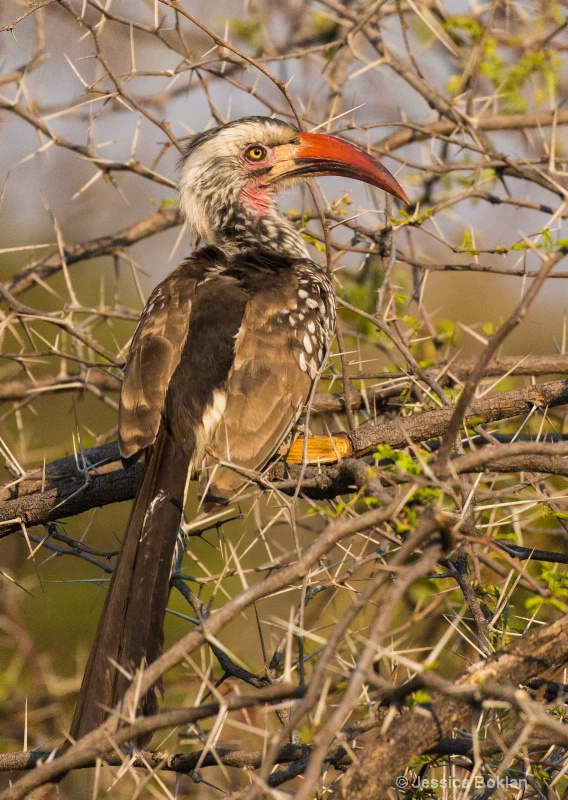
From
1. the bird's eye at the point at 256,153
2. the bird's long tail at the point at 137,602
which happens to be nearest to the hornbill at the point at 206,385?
the bird's long tail at the point at 137,602

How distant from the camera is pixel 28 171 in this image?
29.8ft

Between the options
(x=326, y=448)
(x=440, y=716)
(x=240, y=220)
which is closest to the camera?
(x=440, y=716)

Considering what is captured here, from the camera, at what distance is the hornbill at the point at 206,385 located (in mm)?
2893

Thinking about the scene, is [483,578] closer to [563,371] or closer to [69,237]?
[563,371]

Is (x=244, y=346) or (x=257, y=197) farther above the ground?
(x=257, y=197)

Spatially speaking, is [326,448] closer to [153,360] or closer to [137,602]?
[153,360]

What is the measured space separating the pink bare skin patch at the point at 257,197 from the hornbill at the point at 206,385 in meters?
0.25

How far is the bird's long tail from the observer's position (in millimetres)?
2721

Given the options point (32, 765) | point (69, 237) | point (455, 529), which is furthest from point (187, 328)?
point (69, 237)

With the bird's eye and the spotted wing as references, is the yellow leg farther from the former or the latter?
the bird's eye

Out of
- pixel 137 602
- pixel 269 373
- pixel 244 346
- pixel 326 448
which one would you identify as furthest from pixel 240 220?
pixel 137 602

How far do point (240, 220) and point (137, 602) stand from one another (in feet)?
8.90

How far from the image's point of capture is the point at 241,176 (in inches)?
201

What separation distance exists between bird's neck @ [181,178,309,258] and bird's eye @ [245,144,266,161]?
18cm
